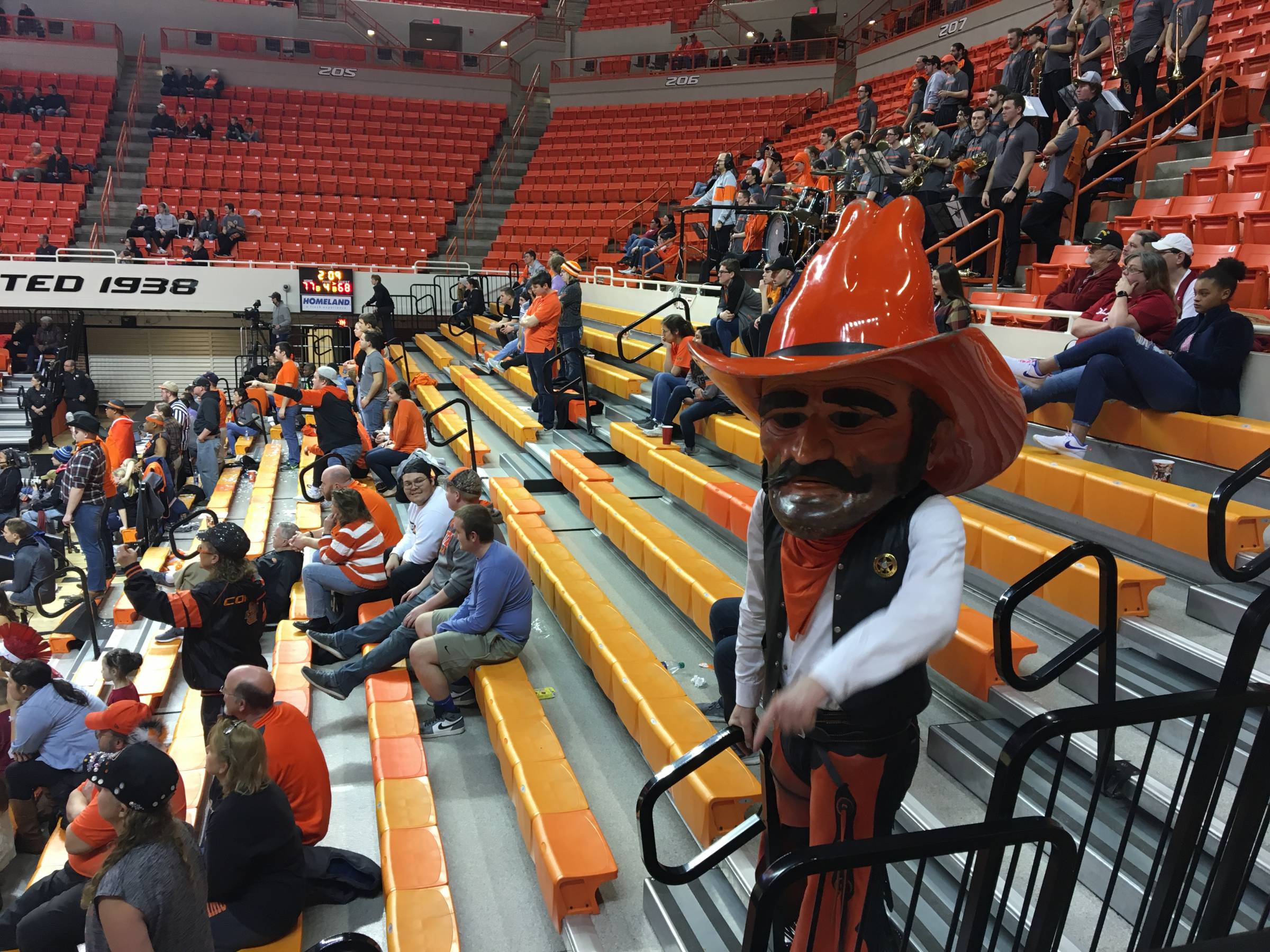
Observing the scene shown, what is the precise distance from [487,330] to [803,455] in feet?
47.1

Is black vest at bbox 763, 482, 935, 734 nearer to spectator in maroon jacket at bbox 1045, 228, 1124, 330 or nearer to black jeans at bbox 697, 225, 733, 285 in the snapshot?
spectator in maroon jacket at bbox 1045, 228, 1124, 330

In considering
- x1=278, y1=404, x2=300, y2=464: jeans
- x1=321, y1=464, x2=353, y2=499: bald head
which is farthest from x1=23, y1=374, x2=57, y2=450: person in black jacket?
x1=321, y1=464, x2=353, y2=499: bald head

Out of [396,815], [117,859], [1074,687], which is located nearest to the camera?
[117,859]

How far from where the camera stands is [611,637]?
4.28m

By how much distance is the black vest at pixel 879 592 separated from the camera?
175cm

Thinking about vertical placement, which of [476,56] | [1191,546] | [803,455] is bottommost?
[1191,546]

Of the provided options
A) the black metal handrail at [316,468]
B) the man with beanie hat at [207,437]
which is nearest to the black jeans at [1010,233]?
the black metal handrail at [316,468]

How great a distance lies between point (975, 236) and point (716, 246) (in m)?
3.55

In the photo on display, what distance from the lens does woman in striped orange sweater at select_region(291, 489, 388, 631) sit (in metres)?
5.72

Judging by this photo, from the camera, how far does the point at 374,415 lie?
9438 millimetres

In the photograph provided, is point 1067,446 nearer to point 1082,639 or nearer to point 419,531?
point 1082,639

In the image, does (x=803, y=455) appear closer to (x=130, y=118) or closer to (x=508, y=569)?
(x=508, y=569)

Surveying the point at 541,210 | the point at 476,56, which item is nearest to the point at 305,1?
the point at 476,56

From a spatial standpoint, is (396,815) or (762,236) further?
(762,236)
